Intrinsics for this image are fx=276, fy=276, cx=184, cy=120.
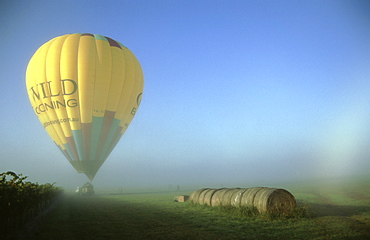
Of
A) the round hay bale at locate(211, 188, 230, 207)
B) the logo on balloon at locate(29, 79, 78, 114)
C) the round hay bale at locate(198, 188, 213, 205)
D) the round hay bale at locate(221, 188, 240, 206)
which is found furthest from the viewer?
the logo on balloon at locate(29, 79, 78, 114)

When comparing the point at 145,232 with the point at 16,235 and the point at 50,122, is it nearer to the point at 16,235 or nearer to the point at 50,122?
the point at 16,235

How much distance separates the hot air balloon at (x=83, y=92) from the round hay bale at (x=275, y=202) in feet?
70.5

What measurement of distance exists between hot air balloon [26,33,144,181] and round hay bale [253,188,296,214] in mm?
21496

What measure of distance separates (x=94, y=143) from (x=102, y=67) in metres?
8.55

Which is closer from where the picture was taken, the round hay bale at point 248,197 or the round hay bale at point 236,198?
the round hay bale at point 248,197

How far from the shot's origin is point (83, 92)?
2941cm

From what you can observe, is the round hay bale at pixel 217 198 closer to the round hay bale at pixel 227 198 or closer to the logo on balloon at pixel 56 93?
the round hay bale at pixel 227 198

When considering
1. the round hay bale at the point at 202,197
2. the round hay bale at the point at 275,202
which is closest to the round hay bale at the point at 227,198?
the round hay bale at the point at 275,202

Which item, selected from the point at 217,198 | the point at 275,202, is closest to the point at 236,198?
the point at 217,198

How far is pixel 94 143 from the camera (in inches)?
1228

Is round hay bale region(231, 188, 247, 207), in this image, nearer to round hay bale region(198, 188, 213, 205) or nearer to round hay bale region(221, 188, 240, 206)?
round hay bale region(221, 188, 240, 206)

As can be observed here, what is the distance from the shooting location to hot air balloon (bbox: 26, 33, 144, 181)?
29.4 meters

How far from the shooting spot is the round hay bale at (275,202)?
Answer: 13.6 metres

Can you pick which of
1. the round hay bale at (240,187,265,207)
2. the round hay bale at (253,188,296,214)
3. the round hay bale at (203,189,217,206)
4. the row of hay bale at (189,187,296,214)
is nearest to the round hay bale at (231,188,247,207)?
the row of hay bale at (189,187,296,214)
